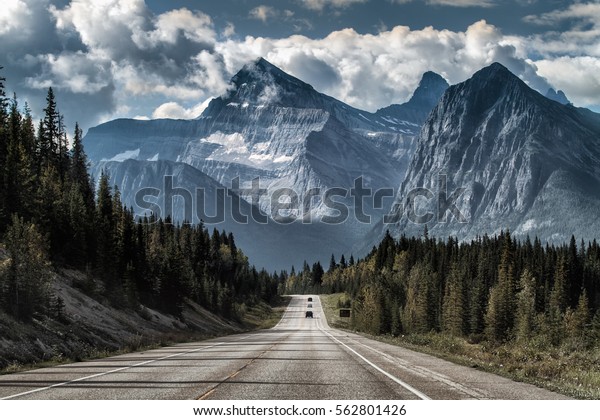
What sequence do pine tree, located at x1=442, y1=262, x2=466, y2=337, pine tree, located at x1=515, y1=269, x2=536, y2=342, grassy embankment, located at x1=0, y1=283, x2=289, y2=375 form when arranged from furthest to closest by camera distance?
pine tree, located at x1=442, y1=262, x2=466, y2=337
pine tree, located at x1=515, y1=269, x2=536, y2=342
grassy embankment, located at x1=0, y1=283, x2=289, y2=375

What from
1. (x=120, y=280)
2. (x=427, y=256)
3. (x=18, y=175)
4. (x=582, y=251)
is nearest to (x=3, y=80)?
(x=18, y=175)

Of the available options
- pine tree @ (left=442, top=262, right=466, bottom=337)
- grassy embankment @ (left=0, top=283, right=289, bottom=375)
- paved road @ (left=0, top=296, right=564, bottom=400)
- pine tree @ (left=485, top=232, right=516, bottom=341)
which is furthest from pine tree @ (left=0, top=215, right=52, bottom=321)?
pine tree @ (left=442, top=262, right=466, bottom=337)

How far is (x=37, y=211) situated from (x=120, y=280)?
14.3 meters

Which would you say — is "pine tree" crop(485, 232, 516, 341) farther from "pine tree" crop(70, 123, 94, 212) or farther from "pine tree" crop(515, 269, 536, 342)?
"pine tree" crop(70, 123, 94, 212)

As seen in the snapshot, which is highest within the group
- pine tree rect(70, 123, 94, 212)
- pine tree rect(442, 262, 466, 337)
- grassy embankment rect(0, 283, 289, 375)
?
pine tree rect(70, 123, 94, 212)

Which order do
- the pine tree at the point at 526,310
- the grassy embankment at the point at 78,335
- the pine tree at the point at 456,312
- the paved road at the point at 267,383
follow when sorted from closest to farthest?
the paved road at the point at 267,383 < the grassy embankment at the point at 78,335 < the pine tree at the point at 526,310 < the pine tree at the point at 456,312

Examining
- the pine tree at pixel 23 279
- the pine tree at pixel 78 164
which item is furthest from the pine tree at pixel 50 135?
the pine tree at pixel 23 279

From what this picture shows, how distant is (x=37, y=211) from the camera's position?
244ft

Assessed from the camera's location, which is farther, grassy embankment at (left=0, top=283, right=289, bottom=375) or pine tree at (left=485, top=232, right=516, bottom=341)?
pine tree at (left=485, top=232, right=516, bottom=341)

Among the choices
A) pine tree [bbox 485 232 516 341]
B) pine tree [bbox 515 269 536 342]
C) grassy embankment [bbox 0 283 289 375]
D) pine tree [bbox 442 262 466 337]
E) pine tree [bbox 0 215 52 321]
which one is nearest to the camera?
grassy embankment [bbox 0 283 289 375]

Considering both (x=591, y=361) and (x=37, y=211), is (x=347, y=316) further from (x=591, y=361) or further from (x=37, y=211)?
(x=591, y=361)

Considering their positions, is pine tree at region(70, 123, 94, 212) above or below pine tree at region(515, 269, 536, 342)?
above

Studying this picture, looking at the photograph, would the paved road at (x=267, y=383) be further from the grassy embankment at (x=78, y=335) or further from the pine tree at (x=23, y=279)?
the pine tree at (x=23, y=279)
